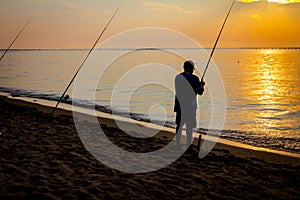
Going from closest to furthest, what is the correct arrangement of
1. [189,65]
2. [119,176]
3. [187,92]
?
[119,176] → [189,65] → [187,92]

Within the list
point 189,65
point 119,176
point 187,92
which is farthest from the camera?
point 187,92

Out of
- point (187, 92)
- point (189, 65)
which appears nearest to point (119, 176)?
point (187, 92)

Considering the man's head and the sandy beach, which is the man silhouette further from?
the sandy beach

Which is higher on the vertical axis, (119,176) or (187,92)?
(187,92)

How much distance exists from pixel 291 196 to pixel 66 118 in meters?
9.30

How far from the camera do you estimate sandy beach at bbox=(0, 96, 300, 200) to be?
4656mm

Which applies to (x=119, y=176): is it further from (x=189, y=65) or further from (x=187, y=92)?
(x=189, y=65)

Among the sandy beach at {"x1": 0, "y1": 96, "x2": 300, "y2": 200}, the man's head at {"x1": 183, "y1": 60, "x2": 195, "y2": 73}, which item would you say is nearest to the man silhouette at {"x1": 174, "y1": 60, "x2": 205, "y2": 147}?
the man's head at {"x1": 183, "y1": 60, "x2": 195, "y2": 73}

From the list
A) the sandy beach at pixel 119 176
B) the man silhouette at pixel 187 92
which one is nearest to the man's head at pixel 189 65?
the man silhouette at pixel 187 92

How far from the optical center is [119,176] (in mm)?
5469

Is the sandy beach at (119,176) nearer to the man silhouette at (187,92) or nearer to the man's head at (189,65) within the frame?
the man silhouette at (187,92)

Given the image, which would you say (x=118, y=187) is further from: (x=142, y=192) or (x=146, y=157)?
(x=146, y=157)

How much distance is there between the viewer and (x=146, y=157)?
6.98 metres

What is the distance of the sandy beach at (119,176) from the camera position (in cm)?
466
